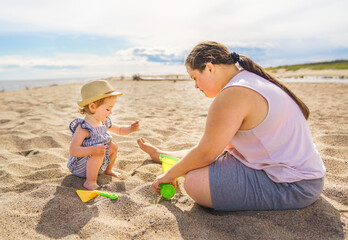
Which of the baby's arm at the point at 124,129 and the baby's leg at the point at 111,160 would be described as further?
the baby's arm at the point at 124,129

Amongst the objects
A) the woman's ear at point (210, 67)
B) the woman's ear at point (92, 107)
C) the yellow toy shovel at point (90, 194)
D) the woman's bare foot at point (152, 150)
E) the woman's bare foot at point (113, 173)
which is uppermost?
the woman's ear at point (210, 67)

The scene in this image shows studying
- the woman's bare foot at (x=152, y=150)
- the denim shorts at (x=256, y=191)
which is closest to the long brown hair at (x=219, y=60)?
the denim shorts at (x=256, y=191)

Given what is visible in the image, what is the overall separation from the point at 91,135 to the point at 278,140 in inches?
62.2

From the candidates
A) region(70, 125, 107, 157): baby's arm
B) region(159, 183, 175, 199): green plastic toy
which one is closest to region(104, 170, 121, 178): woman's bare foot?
region(70, 125, 107, 157): baby's arm

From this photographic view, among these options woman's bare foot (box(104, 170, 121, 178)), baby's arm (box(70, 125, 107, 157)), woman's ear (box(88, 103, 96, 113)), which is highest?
woman's ear (box(88, 103, 96, 113))

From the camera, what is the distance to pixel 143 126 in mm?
4098

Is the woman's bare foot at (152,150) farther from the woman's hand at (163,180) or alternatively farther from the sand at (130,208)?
the woman's hand at (163,180)

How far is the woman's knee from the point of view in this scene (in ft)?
5.56

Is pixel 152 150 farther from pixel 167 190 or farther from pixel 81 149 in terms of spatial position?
pixel 167 190

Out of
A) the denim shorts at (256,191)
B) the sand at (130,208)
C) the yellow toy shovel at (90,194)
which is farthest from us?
the yellow toy shovel at (90,194)

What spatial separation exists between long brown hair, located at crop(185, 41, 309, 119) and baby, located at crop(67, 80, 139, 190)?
924 mm

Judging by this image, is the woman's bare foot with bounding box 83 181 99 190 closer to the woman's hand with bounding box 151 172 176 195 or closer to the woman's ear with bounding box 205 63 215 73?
the woman's hand with bounding box 151 172 176 195

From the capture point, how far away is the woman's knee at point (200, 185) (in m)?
1.69

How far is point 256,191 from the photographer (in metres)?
1.65
